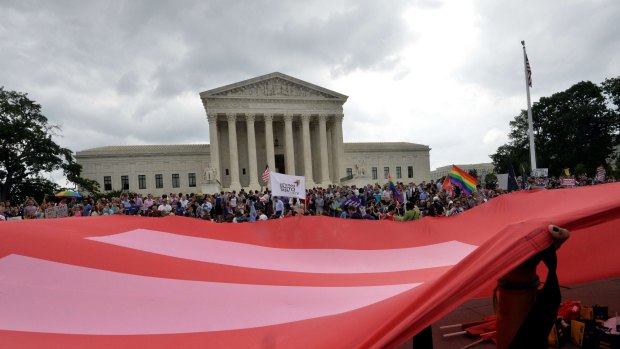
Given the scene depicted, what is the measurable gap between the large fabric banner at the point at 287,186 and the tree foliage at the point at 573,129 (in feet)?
149

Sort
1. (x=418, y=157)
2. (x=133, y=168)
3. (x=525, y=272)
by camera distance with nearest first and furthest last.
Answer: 1. (x=525, y=272)
2. (x=133, y=168)
3. (x=418, y=157)

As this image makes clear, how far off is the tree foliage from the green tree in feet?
177

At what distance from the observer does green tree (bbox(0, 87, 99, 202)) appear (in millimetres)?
38719

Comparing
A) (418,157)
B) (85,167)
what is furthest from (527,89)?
(85,167)

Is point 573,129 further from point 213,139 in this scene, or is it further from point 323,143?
point 213,139

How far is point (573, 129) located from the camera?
50375 millimetres

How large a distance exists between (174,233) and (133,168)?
54.3 m

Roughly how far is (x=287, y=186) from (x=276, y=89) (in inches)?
1528

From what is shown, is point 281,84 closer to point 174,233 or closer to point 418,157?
point 418,157

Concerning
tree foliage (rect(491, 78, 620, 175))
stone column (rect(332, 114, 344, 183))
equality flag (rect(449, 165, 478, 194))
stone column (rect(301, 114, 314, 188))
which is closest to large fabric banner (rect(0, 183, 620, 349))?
equality flag (rect(449, 165, 478, 194))

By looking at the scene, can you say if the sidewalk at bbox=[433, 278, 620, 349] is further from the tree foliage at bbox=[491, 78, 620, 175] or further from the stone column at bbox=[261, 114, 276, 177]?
the tree foliage at bbox=[491, 78, 620, 175]

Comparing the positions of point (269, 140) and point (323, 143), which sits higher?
point (269, 140)

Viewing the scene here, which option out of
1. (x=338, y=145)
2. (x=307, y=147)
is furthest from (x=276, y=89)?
(x=338, y=145)

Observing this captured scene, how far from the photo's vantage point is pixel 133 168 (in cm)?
5341
